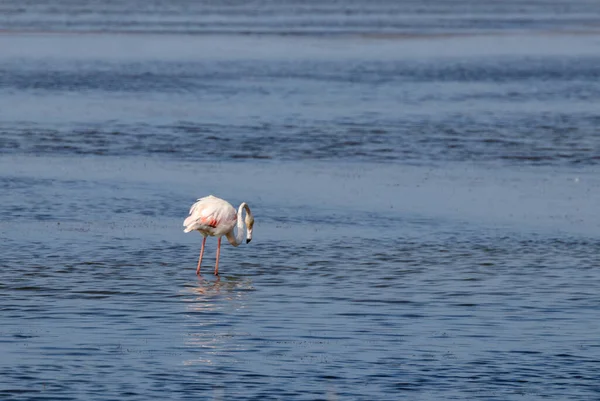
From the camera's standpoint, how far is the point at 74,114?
108ft

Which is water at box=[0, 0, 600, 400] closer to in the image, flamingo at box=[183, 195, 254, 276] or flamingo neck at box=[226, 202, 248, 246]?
flamingo neck at box=[226, 202, 248, 246]

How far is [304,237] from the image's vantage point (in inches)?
724

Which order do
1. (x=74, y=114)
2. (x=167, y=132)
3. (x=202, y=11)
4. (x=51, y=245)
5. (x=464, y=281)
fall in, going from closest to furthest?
(x=464, y=281) → (x=51, y=245) → (x=167, y=132) → (x=74, y=114) → (x=202, y=11)

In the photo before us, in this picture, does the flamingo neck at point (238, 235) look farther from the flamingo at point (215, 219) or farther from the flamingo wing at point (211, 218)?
the flamingo wing at point (211, 218)

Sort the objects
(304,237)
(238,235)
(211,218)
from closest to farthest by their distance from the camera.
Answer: (211,218), (238,235), (304,237)

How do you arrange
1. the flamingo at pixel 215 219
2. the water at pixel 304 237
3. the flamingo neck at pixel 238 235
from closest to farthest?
1. the water at pixel 304 237
2. the flamingo at pixel 215 219
3. the flamingo neck at pixel 238 235

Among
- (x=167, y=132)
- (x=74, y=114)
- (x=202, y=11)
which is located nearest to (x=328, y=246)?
(x=167, y=132)

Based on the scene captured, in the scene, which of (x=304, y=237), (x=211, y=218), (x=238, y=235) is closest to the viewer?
(x=211, y=218)

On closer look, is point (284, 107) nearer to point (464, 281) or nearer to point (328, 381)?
point (464, 281)

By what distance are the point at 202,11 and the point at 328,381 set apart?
89450 millimetres

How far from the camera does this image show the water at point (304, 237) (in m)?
→ 11.9

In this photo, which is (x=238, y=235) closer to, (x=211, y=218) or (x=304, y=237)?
(x=211, y=218)

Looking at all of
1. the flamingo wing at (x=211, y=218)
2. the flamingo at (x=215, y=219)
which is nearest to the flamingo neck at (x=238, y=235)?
the flamingo at (x=215, y=219)

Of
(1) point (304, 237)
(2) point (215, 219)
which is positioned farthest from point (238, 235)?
(1) point (304, 237)
